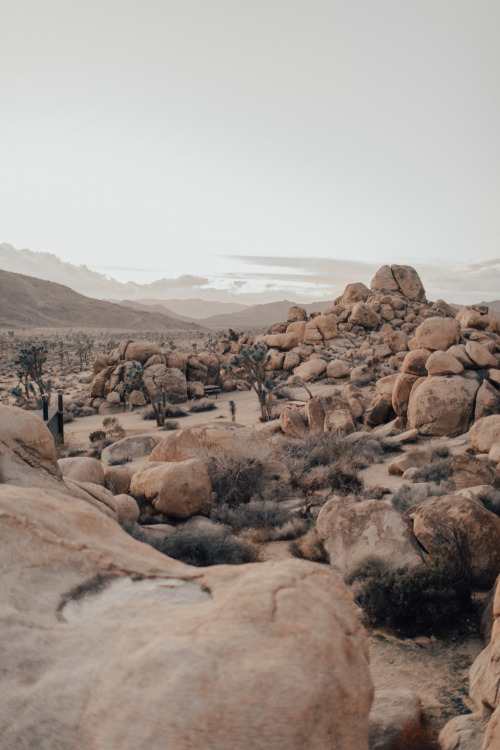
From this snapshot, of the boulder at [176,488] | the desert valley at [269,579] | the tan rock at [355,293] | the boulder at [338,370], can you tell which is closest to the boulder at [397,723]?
the desert valley at [269,579]

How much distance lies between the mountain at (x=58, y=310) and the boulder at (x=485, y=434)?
86.3 m

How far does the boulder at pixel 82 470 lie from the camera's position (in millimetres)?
7953

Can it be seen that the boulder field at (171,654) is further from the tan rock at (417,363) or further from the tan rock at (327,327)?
the tan rock at (327,327)

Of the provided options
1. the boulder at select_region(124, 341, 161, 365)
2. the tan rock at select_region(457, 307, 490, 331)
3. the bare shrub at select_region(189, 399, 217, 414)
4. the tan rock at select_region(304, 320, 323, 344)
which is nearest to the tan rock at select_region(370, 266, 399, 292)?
the tan rock at select_region(304, 320, 323, 344)

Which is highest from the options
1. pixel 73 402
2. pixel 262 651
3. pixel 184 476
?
pixel 262 651

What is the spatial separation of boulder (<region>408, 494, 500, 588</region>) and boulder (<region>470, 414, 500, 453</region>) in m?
5.01

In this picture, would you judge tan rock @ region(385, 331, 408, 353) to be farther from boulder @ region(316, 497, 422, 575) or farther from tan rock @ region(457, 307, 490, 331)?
boulder @ region(316, 497, 422, 575)

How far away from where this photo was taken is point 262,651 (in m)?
1.98

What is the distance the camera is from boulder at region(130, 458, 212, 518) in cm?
802

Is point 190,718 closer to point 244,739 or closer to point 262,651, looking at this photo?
point 244,739

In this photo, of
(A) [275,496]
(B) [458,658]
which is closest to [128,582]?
(B) [458,658]

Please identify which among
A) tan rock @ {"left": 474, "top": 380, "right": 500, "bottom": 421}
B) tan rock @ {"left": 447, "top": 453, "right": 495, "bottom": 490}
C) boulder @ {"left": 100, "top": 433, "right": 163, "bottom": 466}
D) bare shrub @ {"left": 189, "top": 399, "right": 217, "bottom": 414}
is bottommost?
bare shrub @ {"left": 189, "top": 399, "right": 217, "bottom": 414}

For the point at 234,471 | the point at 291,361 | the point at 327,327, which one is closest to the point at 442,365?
the point at 234,471

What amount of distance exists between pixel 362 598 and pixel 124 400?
19.8 m
